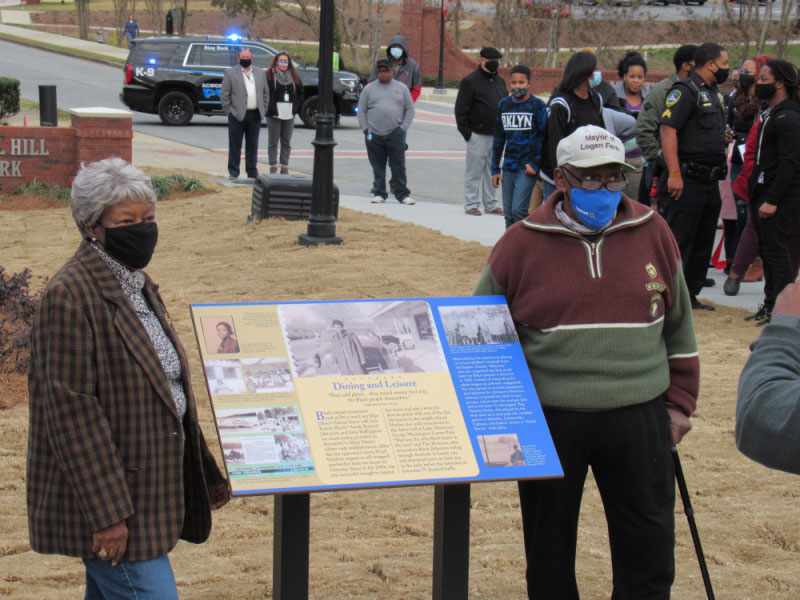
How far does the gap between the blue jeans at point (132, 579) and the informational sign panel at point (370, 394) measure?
33 cm

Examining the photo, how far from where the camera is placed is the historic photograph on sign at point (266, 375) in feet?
9.84

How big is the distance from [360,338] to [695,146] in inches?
206

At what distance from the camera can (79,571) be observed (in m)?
4.25

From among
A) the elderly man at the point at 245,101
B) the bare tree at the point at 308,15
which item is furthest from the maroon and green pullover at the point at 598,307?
the bare tree at the point at 308,15

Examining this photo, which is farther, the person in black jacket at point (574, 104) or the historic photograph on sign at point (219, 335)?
the person in black jacket at point (574, 104)

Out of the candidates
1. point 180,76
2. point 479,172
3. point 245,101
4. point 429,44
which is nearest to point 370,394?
point 479,172

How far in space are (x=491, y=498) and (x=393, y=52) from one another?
10.8m

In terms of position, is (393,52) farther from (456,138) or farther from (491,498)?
(491,498)

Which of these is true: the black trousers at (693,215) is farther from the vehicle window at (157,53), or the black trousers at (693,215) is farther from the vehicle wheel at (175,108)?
the vehicle window at (157,53)

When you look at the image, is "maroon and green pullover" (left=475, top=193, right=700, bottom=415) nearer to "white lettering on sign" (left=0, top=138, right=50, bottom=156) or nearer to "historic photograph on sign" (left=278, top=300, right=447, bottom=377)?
"historic photograph on sign" (left=278, top=300, right=447, bottom=377)

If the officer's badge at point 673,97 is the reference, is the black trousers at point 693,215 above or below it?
below

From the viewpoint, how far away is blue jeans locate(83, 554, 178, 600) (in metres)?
2.75

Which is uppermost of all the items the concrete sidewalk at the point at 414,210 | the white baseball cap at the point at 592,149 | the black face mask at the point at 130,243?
the white baseball cap at the point at 592,149

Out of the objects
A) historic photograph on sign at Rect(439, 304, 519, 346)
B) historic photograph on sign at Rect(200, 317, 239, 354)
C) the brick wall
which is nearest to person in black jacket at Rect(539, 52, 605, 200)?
historic photograph on sign at Rect(439, 304, 519, 346)
